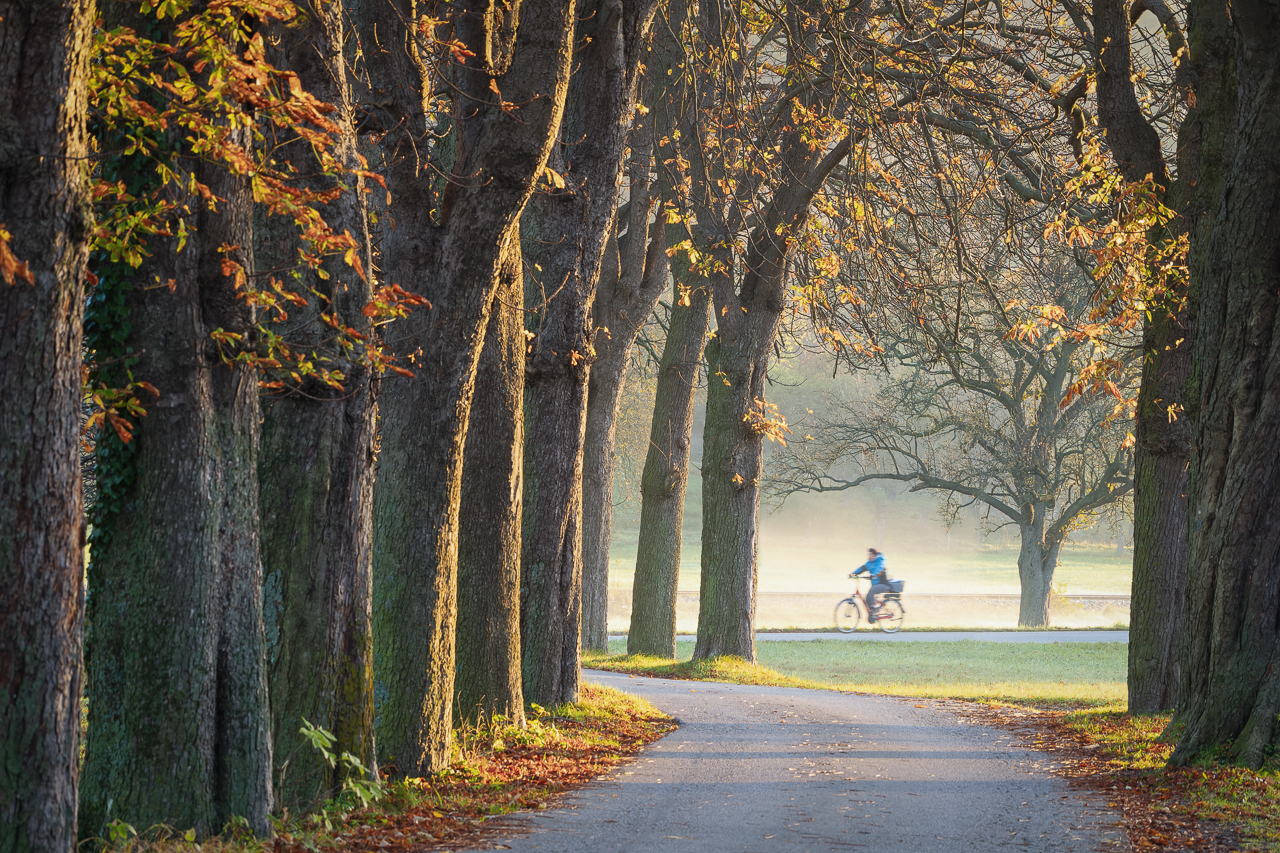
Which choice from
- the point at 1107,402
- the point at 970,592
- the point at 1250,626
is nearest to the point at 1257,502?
the point at 1250,626

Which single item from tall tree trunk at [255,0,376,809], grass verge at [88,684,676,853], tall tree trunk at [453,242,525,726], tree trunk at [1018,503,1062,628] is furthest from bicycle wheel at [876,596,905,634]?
tall tree trunk at [255,0,376,809]

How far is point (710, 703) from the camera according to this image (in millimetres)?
12469

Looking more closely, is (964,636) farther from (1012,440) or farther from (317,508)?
(317,508)

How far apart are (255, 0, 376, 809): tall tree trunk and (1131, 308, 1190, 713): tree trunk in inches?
291

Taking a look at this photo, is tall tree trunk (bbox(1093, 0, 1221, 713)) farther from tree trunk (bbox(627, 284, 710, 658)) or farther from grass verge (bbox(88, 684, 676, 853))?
tree trunk (bbox(627, 284, 710, 658))

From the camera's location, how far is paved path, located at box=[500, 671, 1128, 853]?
594 centimetres

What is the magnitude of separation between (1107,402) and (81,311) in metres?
26.9

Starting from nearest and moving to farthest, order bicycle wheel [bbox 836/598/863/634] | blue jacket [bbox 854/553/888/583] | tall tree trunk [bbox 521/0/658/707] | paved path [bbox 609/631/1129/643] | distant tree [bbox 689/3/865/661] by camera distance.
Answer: tall tree trunk [bbox 521/0/658/707], distant tree [bbox 689/3/865/661], paved path [bbox 609/631/1129/643], blue jacket [bbox 854/553/888/583], bicycle wheel [bbox 836/598/863/634]

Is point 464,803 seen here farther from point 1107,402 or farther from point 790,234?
point 1107,402

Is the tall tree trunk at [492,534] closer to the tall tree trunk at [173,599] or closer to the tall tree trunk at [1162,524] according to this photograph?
the tall tree trunk at [173,599]

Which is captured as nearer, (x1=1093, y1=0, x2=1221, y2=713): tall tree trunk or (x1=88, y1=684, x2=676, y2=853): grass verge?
(x1=88, y1=684, x2=676, y2=853): grass verge

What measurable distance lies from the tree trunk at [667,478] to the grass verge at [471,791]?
22.6ft

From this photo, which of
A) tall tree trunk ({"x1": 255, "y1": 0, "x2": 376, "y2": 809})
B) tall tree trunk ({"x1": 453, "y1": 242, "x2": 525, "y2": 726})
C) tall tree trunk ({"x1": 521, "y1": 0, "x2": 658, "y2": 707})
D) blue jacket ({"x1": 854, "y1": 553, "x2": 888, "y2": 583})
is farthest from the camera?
blue jacket ({"x1": 854, "y1": 553, "x2": 888, "y2": 583})

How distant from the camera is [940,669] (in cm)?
2072
